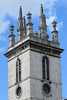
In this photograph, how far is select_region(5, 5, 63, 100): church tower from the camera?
72562 mm

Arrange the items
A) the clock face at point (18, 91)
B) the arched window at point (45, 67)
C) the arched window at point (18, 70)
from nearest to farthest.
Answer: the clock face at point (18, 91), the arched window at point (45, 67), the arched window at point (18, 70)

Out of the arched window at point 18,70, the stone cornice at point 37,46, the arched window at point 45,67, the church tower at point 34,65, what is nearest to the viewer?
the church tower at point 34,65

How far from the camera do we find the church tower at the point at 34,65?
238 ft

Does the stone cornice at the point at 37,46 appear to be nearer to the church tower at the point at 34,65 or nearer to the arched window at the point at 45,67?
the church tower at the point at 34,65

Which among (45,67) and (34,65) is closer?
(34,65)

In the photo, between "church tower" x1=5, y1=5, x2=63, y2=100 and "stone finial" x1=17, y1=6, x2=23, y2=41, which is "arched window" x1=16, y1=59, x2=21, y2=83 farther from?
"stone finial" x1=17, y1=6, x2=23, y2=41

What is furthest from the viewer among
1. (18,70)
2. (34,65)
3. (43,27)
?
(43,27)

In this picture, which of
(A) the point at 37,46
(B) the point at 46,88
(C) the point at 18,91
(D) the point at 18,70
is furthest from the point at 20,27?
(B) the point at 46,88

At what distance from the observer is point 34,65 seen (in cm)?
7325

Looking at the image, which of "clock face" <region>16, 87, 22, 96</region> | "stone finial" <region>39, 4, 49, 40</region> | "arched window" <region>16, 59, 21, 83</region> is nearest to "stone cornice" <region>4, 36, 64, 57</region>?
"stone finial" <region>39, 4, 49, 40</region>

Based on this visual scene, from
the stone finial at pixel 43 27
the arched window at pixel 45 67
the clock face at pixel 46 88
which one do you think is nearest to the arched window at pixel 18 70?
the arched window at pixel 45 67

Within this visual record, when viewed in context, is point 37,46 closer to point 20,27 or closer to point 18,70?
point 18,70

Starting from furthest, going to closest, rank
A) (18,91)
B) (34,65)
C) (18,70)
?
1. (18,70)
2. (18,91)
3. (34,65)

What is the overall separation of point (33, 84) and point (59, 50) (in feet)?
30.3
